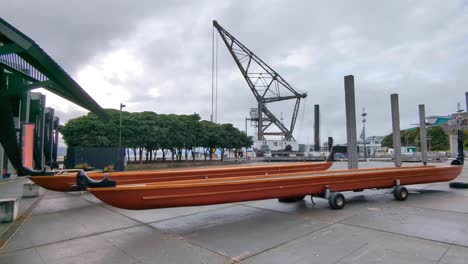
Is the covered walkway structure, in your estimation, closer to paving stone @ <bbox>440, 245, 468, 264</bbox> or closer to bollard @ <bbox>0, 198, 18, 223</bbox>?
bollard @ <bbox>0, 198, 18, 223</bbox>

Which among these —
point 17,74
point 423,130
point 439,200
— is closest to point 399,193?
point 439,200

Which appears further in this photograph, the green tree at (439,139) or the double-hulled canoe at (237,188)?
the green tree at (439,139)

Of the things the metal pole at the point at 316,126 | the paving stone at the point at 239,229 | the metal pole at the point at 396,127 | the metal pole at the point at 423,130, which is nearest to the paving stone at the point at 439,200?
the paving stone at the point at 239,229

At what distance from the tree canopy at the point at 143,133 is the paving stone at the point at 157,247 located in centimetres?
2031

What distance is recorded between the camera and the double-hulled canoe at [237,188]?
4.62m

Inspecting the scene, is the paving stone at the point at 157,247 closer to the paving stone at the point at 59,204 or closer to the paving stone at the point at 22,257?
the paving stone at the point at 22,257

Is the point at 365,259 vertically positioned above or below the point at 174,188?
below

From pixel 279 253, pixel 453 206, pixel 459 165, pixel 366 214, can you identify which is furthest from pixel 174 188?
pixel 459 165

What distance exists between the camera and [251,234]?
15.9 feet

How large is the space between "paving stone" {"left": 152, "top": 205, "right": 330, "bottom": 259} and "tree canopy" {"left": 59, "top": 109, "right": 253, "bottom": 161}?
1990 cm

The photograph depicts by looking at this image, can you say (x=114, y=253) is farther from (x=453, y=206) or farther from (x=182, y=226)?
(x=453, y=206)

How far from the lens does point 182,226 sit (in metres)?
5.45

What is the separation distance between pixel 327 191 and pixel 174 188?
3.68 m

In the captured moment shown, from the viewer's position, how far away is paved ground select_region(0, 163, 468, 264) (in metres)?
3.84
